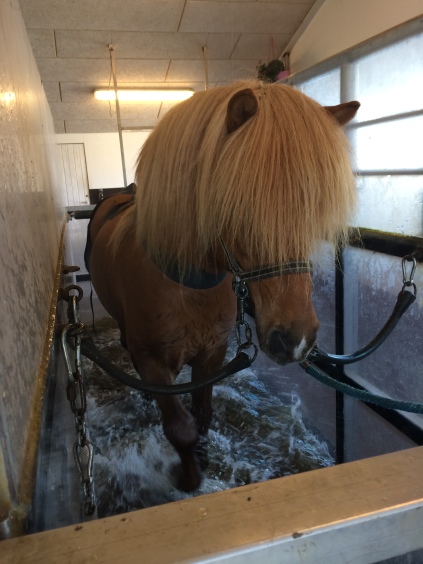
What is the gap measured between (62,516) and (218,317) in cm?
74

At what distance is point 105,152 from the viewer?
774 centimetres

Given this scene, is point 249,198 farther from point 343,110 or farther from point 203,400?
point 203,400

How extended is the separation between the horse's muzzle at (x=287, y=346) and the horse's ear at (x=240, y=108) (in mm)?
473

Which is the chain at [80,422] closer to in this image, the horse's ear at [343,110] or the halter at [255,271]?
the halter at [255,271]

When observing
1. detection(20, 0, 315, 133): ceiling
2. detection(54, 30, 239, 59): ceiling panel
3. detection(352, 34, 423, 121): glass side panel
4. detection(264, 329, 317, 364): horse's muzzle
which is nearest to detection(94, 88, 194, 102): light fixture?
detection(20, 0, 315, 133): ceiling

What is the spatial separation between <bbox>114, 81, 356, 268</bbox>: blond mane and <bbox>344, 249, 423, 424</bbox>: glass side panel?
0.81 meters

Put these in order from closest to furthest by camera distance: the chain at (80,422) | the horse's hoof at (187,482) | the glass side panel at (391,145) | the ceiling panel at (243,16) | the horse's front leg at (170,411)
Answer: the chain at (80,422) → the horse's front leg at (170,411) → the glass side panel at (391,145) → the horse's hoof at (187,482) → the ceiling panel at (243,16)

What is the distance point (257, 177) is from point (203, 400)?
126 centimetres

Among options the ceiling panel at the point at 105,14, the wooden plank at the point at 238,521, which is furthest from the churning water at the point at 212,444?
the ceiling panel at the point at 105,14

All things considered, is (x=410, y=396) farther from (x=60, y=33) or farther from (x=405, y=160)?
(x=60, y=33)

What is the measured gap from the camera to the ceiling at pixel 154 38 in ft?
10.5

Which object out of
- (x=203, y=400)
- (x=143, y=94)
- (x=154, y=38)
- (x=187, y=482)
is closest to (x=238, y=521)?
(x=187, y=482)

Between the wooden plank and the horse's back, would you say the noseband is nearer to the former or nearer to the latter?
the wooden plank

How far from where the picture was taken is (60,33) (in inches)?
137
